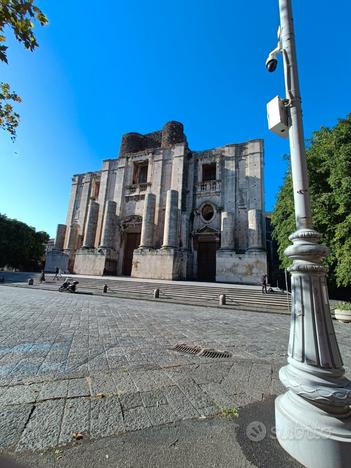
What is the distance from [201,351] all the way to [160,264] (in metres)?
15.6

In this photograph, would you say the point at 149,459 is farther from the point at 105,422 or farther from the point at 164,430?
the point at 105,422

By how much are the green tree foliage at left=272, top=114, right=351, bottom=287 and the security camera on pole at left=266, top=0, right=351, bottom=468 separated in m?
9.57

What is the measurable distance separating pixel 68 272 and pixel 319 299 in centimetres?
2629

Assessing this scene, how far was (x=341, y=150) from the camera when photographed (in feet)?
35.4

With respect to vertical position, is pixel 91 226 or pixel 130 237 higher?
pixel 91 226

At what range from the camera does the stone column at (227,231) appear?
19109 mm

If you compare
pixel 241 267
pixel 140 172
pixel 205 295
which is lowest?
pixel 205 295

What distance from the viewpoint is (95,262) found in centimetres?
2205

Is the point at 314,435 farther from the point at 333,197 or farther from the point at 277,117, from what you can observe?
the point at 333,197

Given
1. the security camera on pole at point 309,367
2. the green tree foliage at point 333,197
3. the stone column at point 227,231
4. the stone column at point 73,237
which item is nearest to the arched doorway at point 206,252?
the stone column at point 227,231

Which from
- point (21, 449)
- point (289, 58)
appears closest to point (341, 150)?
point (289, 58)

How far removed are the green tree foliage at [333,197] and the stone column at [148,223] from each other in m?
11.4

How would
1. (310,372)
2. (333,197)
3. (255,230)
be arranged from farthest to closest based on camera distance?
(255,230)
(333,197)
(310,372)

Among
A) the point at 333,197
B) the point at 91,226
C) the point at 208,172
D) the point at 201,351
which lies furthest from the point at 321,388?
the point at 91,226
